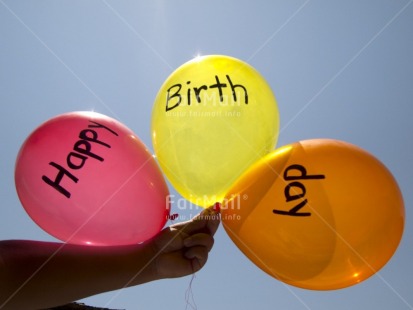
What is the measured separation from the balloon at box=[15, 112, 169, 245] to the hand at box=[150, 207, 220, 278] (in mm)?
216

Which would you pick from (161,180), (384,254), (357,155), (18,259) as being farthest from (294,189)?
(18,259)

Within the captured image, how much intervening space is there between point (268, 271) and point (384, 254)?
1.94ft

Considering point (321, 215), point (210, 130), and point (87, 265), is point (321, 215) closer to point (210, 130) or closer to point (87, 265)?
point (210, 130)

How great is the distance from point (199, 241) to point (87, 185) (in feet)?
2.15

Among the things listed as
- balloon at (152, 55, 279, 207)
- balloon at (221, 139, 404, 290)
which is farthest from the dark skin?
balloon at (152, 55, 279, 207)

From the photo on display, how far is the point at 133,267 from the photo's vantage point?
1768 mm

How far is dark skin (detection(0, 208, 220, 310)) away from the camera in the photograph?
5.04 ft

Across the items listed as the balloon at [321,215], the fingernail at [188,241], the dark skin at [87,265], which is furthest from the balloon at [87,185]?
the balloon at [321,215]

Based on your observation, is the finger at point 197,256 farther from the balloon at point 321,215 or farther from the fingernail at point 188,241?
the balloon at point 321,215

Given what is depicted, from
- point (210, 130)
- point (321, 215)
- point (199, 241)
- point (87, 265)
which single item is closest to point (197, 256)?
point (199, 241)

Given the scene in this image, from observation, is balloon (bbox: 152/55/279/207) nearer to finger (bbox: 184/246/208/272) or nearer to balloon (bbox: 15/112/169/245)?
balloon (bbox: 15/112/169/245)

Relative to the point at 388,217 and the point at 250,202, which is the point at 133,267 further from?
the point at 388,217

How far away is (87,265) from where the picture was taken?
169 centimetres

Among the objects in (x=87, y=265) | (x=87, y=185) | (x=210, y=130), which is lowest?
(x=87, y=265)
